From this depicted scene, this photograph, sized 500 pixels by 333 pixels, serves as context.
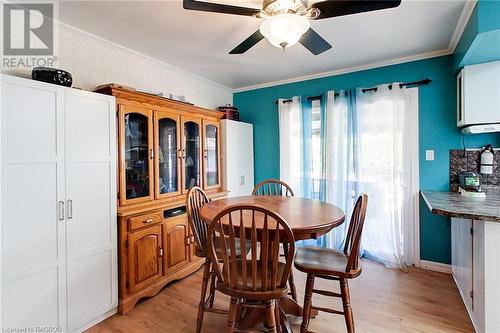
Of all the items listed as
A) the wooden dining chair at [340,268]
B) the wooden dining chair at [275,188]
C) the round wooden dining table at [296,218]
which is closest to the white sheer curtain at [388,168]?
the wooden dining chair at [275,188]

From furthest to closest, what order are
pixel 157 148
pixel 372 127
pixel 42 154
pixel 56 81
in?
1. pixel 372 127
2. pixel 157 148
3. pixel 56 81
4. pixel 42 154

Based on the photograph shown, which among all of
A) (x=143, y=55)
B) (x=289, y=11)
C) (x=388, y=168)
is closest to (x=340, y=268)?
(x=289, y=11)

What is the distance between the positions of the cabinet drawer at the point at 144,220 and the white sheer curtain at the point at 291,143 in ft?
6.23

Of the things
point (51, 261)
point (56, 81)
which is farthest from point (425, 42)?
point (51, 261)

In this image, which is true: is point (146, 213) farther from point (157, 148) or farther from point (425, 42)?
point (425, 42)

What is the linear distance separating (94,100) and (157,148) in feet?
2.28

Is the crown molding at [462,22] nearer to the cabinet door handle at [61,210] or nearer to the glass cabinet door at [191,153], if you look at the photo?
the glass cabinet door at [191,153]

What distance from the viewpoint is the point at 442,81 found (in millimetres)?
2705

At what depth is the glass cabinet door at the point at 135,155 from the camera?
2.15m

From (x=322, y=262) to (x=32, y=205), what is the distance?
1910 millimetres

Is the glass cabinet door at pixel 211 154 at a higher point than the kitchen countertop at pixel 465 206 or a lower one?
higher

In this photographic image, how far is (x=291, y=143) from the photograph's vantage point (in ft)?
11.7

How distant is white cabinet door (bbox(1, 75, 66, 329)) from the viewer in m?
1.47

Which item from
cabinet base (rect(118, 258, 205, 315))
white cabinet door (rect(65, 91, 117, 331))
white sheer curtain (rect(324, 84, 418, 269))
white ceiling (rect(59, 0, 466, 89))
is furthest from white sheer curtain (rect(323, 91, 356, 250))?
white cabinet door (rect(65, 91, 117, 331))
